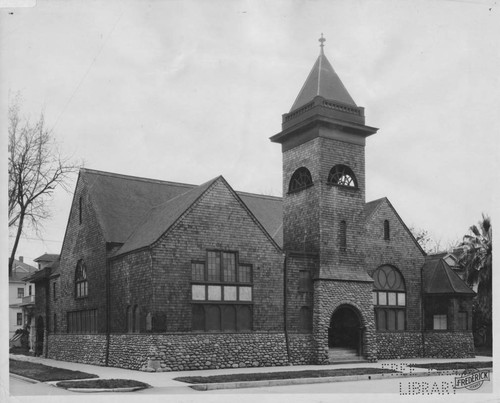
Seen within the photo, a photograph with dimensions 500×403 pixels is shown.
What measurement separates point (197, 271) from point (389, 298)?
13.5 m

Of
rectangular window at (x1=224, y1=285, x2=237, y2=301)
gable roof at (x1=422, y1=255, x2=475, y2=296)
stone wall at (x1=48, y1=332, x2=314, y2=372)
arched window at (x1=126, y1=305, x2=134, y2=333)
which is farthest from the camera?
gable roof at (x1=422, y1=255, x2=475, y2=296)

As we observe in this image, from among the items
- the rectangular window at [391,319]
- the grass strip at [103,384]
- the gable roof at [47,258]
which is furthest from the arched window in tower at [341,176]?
the gable roof at [47,258]

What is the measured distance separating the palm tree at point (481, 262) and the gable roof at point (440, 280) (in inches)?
166

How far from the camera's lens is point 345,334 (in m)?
35.7

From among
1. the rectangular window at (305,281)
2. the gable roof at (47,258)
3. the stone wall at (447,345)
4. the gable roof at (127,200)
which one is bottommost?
the stone wall at (447,345)

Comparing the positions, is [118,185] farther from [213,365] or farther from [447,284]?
[447,284]

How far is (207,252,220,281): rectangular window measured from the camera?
30.8 meters

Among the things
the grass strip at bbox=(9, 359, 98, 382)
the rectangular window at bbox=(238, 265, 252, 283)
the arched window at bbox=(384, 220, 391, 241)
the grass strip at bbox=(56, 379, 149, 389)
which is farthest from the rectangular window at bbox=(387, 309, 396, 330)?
the grass strip at bbox=(56, 379, 149, 389)

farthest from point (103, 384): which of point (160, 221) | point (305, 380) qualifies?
point (160, 221)

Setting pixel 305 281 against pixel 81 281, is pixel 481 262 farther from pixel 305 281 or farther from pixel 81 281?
pixel 81 281

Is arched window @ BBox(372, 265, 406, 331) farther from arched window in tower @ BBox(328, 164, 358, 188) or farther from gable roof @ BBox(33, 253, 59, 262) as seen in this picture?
gable roof @ BBox(33, 253, 59, 262)

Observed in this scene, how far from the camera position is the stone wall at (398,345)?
3725cm

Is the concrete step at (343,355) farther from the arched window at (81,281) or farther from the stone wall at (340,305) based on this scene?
the arched window at (81,281)

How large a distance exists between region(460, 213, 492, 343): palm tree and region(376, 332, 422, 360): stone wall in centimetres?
740
